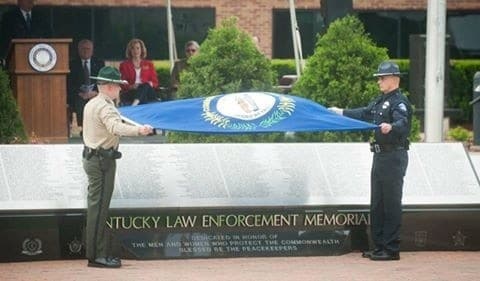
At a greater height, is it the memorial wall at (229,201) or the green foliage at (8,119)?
the green foliage at (8,119)

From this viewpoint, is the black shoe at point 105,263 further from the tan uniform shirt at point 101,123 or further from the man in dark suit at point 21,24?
the man in dark suit at point 21,24

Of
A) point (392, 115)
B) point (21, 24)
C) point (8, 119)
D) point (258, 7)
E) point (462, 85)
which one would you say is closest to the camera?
point (392, 115)

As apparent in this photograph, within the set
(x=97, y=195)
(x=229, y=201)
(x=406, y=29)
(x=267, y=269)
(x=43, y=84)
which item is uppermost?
(x=406, y=29)

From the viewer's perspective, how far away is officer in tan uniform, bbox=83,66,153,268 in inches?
483

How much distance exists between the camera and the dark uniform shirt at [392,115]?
12.8 metres

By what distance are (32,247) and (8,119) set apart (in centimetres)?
237

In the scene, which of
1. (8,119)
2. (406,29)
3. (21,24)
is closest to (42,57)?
(21,24)

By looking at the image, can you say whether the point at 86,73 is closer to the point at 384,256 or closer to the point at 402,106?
the point at 402,106

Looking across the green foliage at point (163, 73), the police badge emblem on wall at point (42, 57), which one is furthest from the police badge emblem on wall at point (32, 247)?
the green foliage at point (163, 73)

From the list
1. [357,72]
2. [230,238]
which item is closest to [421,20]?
[357,72]

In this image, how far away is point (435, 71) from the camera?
53.6ft

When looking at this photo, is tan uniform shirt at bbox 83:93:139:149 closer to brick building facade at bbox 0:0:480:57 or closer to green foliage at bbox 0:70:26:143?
green foliage at bbox 0:70:26:143

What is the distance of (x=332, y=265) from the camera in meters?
12.7

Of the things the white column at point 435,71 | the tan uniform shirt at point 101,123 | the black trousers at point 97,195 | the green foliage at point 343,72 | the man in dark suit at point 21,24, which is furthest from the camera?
the man in dark suit at point 21,24
